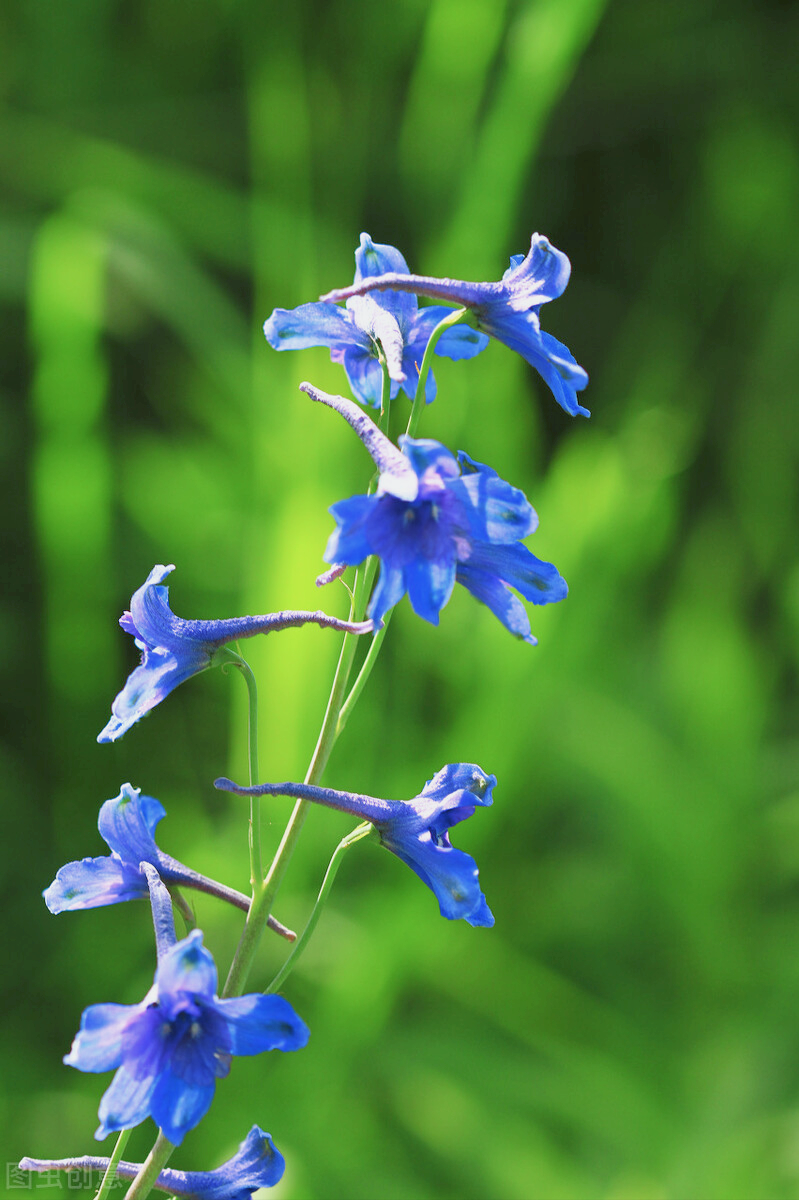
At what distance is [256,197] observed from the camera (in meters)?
1.80

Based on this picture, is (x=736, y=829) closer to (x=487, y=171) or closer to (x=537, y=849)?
(x=537, y=849)

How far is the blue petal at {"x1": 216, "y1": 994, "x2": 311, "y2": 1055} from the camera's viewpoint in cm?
38

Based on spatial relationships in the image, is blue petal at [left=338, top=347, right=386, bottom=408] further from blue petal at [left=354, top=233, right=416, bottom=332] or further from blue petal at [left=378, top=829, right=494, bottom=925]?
blue petal at [left=378, top=829, right=494, bottom=925]

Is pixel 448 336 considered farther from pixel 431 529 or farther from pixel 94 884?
pixel 94 884

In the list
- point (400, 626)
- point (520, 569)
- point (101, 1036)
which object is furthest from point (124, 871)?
point (400, 626)

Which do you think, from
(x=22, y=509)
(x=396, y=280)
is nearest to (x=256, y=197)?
(x=22, y=509)

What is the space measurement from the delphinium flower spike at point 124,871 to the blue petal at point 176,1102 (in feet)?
0.31

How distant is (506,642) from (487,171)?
719mm

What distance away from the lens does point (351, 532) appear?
0.40 metres

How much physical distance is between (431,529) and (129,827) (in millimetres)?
193

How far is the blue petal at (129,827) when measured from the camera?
48cm

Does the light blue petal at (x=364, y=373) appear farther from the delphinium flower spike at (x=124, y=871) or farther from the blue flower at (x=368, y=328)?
the delphinium flower spike at (x=124, y=871)

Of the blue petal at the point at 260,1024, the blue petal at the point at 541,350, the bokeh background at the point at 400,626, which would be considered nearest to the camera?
the blue petal at the point at 260,1024

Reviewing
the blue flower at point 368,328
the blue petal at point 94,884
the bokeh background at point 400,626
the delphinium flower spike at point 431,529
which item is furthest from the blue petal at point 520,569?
the bokeh background at point 400,626
